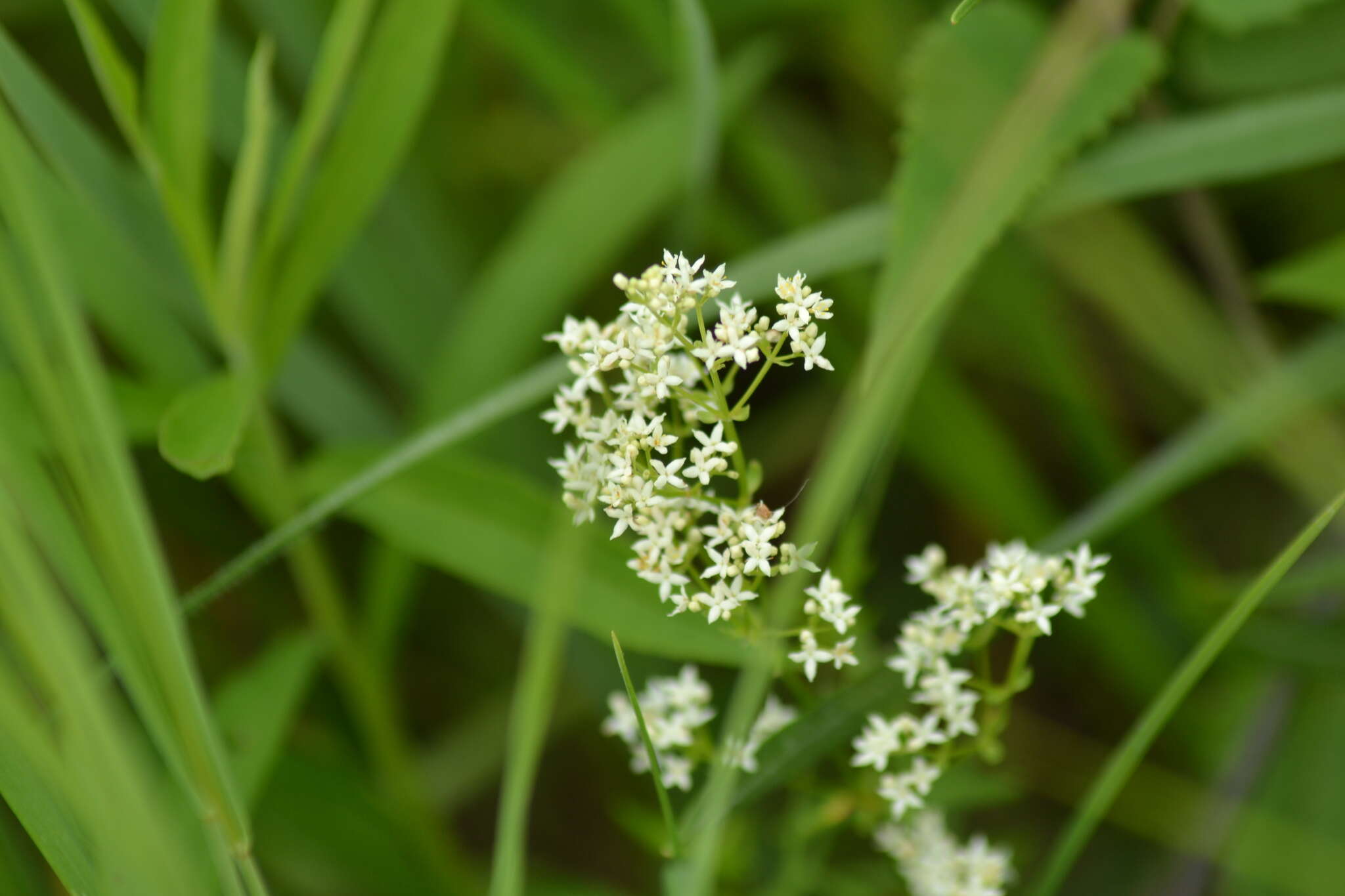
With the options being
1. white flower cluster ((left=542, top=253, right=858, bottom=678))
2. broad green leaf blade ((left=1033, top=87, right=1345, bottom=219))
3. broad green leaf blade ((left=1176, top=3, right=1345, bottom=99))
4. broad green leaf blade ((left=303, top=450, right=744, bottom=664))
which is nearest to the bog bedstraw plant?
white flower cluster ((left=542, top=253, right=858, bottom=678))

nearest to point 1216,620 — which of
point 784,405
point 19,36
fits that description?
point 784,405

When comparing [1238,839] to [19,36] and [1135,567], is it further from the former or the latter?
[19,36]

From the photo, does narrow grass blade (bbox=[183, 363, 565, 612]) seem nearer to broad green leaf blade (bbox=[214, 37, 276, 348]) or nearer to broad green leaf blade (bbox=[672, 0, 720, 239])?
broad green leaf blade (bbox=[214, 37, 276, 348])

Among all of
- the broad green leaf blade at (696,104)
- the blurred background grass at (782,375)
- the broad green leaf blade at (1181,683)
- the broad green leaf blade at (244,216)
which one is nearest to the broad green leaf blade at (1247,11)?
the blurred background grass at (782,375)

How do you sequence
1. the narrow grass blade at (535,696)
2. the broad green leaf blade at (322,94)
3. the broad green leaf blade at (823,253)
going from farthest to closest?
the broad green leaf blade at (823,253) → the broad green leaf blade at (322,94) → the narrow grass blade at (535,696)

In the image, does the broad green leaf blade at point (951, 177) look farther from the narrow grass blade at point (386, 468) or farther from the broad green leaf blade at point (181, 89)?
the broad green leaf blade at point (181, 89)

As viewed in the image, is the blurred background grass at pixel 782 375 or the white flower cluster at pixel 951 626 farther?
the blurred background grass at pixel 782 375

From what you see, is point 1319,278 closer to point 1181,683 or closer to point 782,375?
point 1181,683
